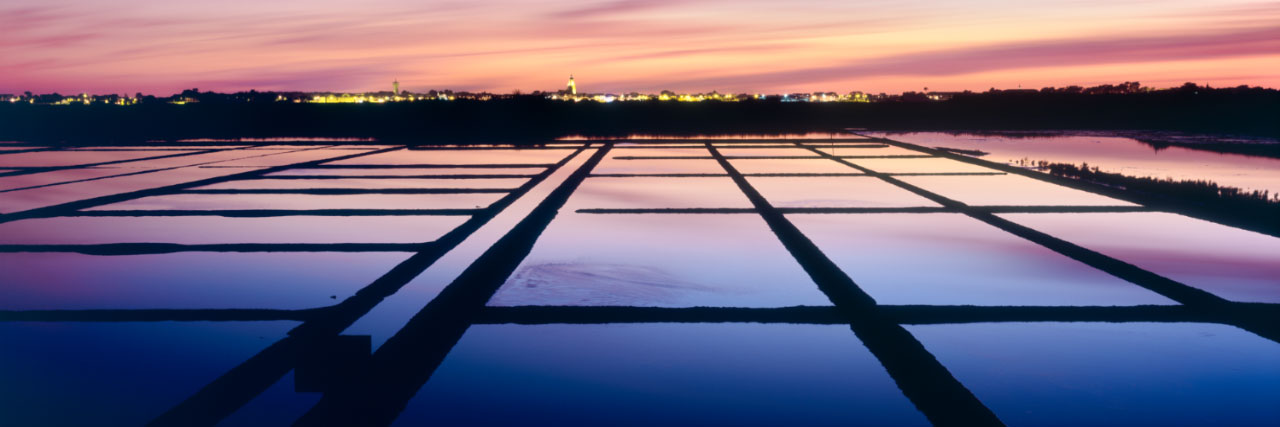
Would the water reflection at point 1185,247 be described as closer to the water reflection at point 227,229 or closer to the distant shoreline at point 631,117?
the water reflection at point 227,229

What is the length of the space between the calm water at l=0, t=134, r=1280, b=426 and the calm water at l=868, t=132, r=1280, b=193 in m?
4.20

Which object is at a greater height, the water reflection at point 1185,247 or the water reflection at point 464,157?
the water reflection at point 464,157

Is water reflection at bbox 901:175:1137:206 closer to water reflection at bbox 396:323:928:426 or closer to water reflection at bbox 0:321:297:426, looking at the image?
water reflection at bbox 396:323:928:426

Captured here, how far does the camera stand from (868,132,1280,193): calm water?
11.6 metres

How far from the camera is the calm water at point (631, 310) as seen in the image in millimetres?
2951

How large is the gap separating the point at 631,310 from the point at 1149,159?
14913 millimetres

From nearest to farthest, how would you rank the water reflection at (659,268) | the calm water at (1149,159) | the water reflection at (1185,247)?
the water reflection at (659,268) → the water reflection at (1185,247) → the calm water at (1149,159)

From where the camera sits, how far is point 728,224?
7176 millimetres

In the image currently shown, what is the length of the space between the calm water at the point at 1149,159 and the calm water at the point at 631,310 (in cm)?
420

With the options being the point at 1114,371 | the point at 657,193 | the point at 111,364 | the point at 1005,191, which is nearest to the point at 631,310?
the point at 1114,371

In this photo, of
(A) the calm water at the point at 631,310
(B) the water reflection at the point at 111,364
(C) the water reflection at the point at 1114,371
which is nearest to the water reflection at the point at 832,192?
(A) the calm water at the point at 631,310

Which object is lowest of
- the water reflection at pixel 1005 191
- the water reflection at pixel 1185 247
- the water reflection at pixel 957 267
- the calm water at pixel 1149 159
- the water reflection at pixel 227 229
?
the calm water at pixel 1149 159

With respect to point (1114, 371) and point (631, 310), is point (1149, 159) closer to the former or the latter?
point (1114, 371)

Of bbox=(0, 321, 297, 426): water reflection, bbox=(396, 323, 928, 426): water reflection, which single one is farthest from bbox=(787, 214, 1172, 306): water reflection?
bbox=(0, 321, 297, 426): water reflection
